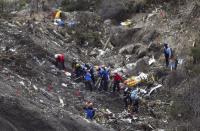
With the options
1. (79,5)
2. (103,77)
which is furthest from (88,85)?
(79,5)

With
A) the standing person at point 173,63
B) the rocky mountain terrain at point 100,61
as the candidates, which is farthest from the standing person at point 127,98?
the standing person at point 173,63

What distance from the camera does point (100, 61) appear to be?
32.3 metres

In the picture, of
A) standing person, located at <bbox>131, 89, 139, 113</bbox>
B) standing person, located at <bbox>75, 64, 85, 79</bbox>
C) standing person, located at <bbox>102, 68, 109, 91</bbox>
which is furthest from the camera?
standing person, located at <bbox>75, 64, 85, 79</bbox>

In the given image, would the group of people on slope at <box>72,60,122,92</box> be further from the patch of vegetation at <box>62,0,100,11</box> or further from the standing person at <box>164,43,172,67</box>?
the patch of vegetation at <box>62,0,100,11</box>

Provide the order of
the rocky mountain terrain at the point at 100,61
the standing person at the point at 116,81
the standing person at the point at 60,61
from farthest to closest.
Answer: the standing person at the point at 60,61 < the standing person at the point at 116,81 < the rocky mountain terrain at the point at 100,61

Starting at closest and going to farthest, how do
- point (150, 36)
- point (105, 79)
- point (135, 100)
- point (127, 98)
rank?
point (135, 100)
point (127, 98)
point (105, 79)
point (150, 36)

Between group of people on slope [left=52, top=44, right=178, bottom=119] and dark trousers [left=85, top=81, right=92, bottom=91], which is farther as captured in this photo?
dark trousers [left=85, top=81, right=92, bottom=91]

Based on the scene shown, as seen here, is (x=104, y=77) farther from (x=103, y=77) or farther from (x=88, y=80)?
(x=88, y=80)

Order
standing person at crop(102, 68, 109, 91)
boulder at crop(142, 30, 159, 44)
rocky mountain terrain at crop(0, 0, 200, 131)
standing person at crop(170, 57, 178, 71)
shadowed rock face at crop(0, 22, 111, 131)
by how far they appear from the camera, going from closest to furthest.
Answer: shadowed rock face at crop(0, 22, 111, 131)
rocky mountain terrain at crop(0, 0, 200, 131)
standing person at crop(102, 68, 109, 91)
standing person at crop(170, 57, 178, 71)
boulder at crop(142, 30, 159, 44)

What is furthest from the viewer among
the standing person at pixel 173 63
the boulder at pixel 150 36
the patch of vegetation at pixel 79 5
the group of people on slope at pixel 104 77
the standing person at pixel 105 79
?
the patch of vegetation at pixel 79 5

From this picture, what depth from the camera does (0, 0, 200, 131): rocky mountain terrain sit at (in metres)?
22.0

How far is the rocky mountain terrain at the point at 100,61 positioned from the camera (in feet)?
72.3

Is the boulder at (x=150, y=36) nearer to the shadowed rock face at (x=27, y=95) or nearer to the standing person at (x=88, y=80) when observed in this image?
the shadowed rock face at (x=27, y=95)

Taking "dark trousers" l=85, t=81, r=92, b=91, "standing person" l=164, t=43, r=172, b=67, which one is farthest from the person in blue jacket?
"standing person" l=164, t=43, r=172, b=67
